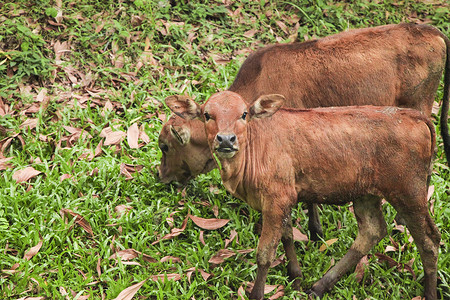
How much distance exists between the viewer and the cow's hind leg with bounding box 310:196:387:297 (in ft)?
19.1

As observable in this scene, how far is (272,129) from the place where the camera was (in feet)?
18.0

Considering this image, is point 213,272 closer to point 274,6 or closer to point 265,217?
point 265,217

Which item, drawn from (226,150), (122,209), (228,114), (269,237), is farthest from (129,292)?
(228,114)

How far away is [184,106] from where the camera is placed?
18.0ft

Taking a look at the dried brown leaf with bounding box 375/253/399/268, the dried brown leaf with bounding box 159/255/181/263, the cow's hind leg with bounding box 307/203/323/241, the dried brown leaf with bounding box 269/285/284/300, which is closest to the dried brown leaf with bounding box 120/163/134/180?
the dried brown leaf with bounding box 159/255/181/263

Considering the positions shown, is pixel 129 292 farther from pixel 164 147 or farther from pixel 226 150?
pixel 164 147

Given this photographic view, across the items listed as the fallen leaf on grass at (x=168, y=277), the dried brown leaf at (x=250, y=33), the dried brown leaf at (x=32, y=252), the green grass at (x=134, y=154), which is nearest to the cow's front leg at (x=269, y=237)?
the green grass at (x=134, y=154)

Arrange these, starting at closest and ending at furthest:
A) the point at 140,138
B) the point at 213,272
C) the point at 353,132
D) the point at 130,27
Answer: the point at 353,132 → the point at 213,272 → the point at 140,138 → the point at 130,27

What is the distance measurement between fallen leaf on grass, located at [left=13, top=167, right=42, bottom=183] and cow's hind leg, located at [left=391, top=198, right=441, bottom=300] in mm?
4195

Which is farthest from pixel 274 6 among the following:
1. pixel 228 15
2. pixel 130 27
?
Answer: pixel 130 27

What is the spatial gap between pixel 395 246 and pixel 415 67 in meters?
2.03

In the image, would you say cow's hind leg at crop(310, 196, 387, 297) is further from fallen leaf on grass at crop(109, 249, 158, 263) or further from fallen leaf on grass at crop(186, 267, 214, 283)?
fallen leaf on grass at crop(109, 249, 158, 263)

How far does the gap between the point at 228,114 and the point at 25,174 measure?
3.03m

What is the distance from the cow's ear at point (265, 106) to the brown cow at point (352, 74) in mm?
1065
